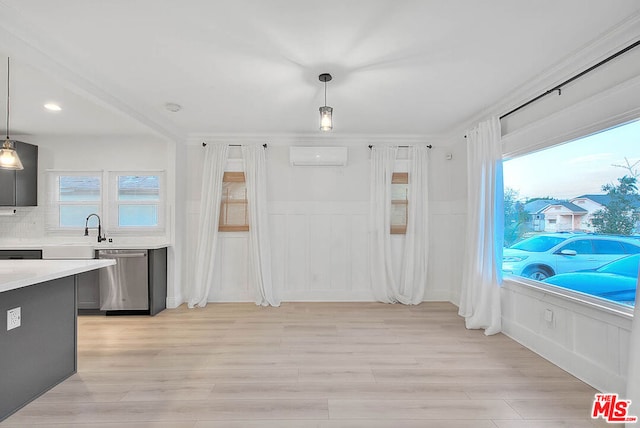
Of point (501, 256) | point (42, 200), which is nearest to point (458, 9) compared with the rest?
point (501, 256)

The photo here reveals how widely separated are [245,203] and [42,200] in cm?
303

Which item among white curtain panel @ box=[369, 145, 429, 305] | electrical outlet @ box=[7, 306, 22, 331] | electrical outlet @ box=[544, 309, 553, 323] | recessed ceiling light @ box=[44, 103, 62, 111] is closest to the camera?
electrical outlet @ box=[7, 306, 22, 331]

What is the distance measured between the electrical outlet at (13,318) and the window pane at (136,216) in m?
2.67

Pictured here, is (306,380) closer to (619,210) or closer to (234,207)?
(619,210)

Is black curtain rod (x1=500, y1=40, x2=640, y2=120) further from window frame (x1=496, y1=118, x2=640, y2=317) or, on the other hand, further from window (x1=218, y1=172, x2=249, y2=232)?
window (x1=218, y1=172, x2=249, y2=232)

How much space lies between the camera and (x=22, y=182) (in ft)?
14.7

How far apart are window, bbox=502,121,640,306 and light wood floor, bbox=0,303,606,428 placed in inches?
31.5

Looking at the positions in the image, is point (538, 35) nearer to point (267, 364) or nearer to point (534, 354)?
point (534, 354)

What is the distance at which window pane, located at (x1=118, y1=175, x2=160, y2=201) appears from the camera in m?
4.76

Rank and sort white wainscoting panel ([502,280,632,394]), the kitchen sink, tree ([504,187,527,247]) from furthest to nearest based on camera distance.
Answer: the kitchen sink → tree ([504,187,527,247]) → white wainscoting panel ([502,280,632,394])

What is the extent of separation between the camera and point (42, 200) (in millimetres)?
4723

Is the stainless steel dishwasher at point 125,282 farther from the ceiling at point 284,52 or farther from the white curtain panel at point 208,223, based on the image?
the ceiling at point 284,52

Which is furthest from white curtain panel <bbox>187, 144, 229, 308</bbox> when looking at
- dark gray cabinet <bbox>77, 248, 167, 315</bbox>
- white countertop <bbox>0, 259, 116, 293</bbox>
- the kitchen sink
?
white countertop <bbox>0, 259, 116, 293</bbox>

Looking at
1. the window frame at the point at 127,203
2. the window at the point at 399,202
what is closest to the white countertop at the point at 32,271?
the window frame at the point at 127,203
